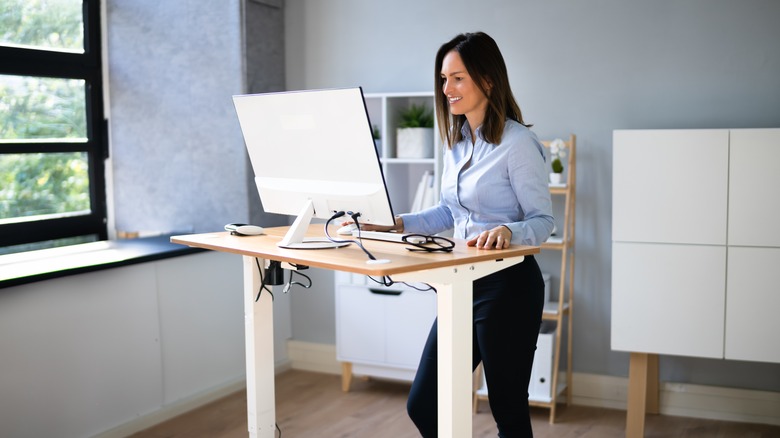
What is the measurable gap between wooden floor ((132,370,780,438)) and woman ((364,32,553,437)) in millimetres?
1357

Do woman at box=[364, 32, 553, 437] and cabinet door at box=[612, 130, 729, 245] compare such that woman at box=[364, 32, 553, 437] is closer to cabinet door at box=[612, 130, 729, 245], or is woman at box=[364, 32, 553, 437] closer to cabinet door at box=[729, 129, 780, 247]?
cabinet door at box=[612, 130, 729, 245]

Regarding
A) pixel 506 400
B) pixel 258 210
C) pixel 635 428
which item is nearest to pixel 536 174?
pixel 506 400

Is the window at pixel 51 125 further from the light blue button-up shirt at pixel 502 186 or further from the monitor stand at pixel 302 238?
the light blue button-up shirt at pixel 502 186

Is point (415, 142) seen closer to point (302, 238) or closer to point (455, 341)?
point (302, 238)

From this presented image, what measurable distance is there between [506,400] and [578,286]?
Result: 1782mm

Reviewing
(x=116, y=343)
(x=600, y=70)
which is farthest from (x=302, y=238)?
(x=600, y=70)

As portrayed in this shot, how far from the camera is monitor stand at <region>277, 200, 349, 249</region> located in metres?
2.38

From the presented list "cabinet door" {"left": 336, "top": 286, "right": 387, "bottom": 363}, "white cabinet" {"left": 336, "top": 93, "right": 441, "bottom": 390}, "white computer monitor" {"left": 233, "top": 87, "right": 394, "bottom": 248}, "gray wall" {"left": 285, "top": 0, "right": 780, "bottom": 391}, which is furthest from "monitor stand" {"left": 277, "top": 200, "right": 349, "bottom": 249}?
"gray wall" {"left": 285, "top": 0, "right": 780, "bottom": 391}

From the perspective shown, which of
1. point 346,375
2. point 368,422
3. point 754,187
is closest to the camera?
point 754,187

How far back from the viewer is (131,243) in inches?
156

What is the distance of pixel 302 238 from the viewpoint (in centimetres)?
244

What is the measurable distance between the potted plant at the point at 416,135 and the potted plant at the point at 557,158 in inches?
23.1

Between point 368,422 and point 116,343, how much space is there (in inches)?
44.5

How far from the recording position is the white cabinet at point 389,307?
3.92 metres
